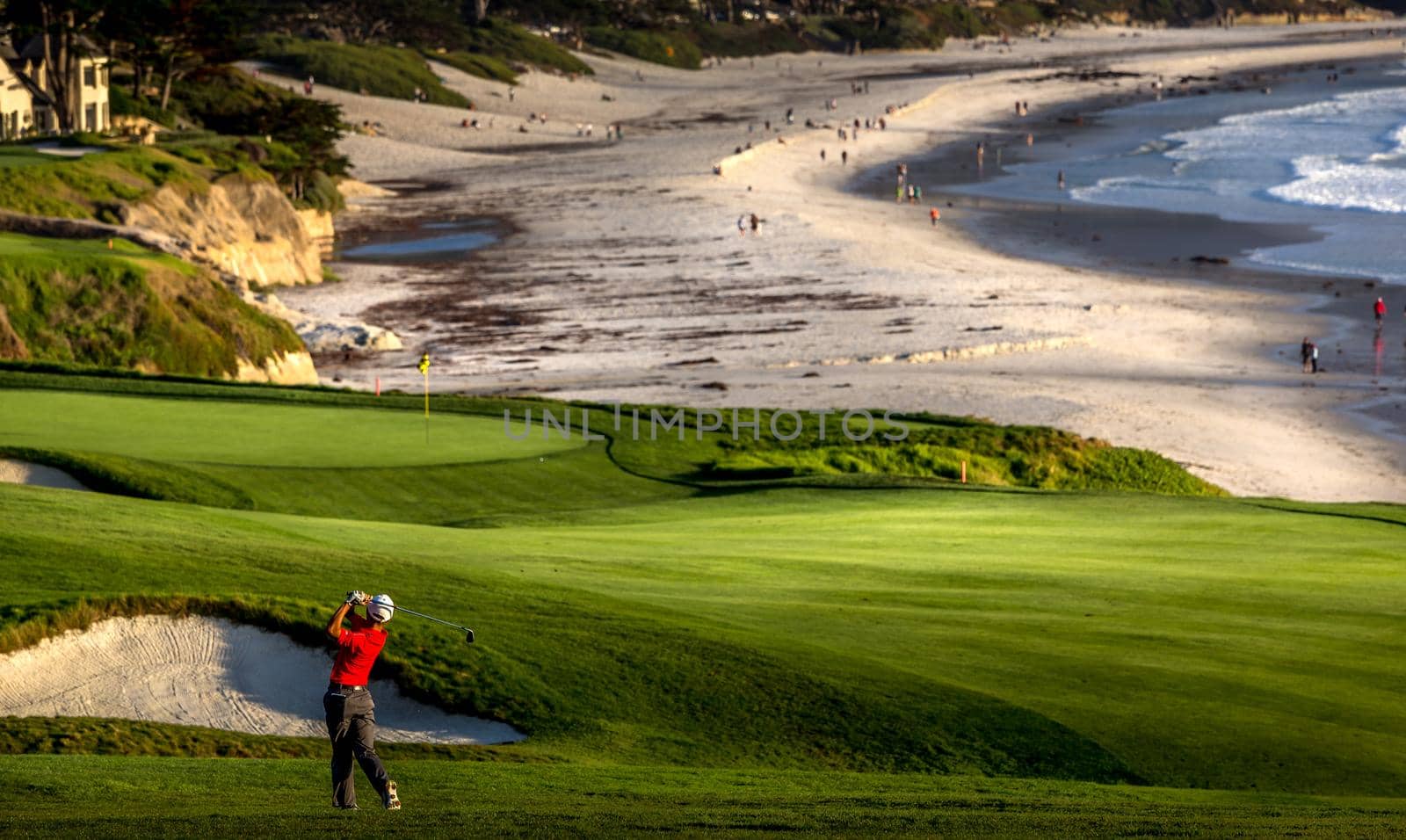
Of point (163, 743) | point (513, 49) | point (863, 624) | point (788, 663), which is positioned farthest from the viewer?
point (513, 49)

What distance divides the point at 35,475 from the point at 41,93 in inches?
2308

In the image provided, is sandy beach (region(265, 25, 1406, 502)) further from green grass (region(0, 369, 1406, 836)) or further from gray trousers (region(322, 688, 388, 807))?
gray trousers (region(322, 688, 388, 807))

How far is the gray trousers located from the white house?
67900 millimetres

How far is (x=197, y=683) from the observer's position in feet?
44.7

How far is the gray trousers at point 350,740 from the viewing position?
991 cm

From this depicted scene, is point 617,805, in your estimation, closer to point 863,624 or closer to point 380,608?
point 380,608

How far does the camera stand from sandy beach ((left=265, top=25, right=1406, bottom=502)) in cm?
4162

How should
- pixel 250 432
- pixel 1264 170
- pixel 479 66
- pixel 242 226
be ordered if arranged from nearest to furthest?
pixel 250 432 → pixel 242 226 → pixel 1264 170 → pixel 479 66

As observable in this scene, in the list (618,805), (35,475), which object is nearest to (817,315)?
(35,475)

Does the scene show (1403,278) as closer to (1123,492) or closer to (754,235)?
(754,235)

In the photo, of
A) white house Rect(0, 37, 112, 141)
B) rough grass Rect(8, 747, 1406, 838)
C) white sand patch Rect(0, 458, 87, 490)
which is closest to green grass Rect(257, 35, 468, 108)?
white house Rect(0, 37, 112, 141)

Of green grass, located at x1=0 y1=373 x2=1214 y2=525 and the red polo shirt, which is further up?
the red polo shirt

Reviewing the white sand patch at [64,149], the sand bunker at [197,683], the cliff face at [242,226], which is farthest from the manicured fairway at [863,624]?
the white sand patch at [64,149]

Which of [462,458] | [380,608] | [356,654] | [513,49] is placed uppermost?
[513,49]
